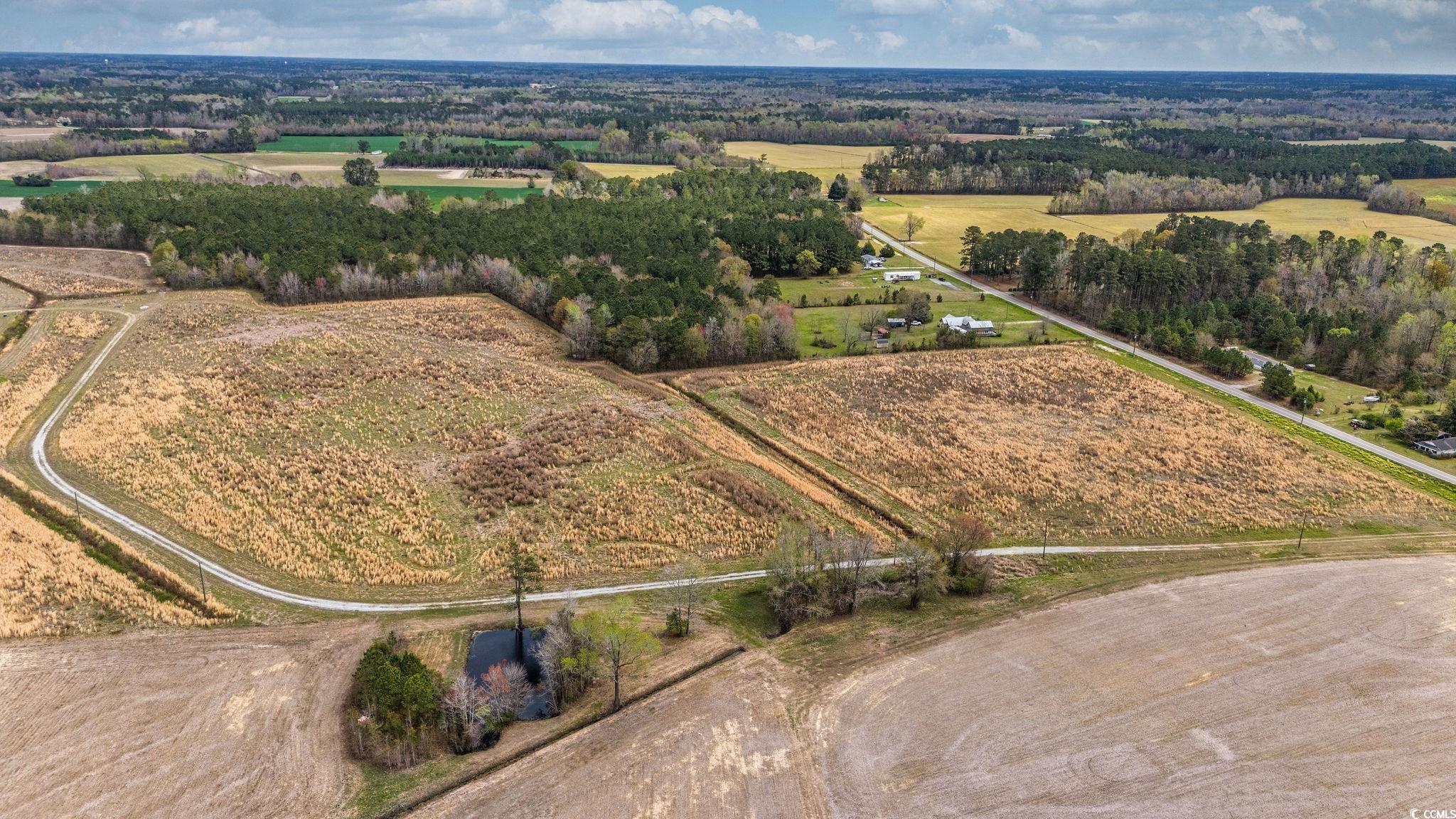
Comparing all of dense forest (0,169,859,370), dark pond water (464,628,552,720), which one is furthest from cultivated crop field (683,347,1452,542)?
dark pond water (464,628,552,720)

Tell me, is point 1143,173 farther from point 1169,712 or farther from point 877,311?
point 1169,712

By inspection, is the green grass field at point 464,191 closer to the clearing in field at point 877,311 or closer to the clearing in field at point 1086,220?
the clearing in field at point 1086,220

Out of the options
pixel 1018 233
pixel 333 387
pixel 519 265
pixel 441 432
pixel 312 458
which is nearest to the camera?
pixel 312 458

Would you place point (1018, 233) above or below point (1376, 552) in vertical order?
above

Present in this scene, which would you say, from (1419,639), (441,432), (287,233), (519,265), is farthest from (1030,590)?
(287,233)

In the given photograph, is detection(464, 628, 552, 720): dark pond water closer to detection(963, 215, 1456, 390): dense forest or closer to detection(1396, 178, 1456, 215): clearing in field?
detection(963, 215, 1456, 390): dense forest

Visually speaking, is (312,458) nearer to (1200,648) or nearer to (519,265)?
(519,265)

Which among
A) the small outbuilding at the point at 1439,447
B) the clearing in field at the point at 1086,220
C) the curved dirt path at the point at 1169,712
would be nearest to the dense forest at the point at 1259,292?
the small outbuilding at the point at 1439,447

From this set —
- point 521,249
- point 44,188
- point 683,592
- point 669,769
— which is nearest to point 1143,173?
point 521,249
